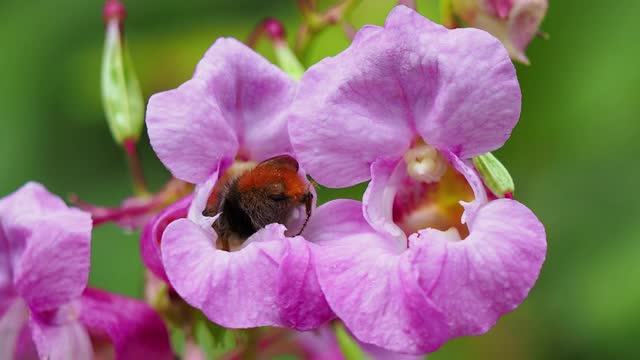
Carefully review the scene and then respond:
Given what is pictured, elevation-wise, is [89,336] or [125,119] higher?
[125,119]

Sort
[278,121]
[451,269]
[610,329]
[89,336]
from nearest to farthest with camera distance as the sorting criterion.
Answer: [451,269] < [278,121] < [89,336] < [610,329]

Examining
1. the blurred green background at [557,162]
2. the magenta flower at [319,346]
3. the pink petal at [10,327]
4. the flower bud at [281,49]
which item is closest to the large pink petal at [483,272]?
the flower bud at [281,49]

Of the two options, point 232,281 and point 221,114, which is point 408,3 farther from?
point 232,281

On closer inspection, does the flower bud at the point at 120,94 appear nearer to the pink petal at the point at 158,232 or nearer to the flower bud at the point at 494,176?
the pink petal at the point at 158,232

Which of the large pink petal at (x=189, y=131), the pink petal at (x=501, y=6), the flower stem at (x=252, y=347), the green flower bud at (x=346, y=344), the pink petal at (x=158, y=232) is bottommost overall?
the flower stem at (x=252, y=347)

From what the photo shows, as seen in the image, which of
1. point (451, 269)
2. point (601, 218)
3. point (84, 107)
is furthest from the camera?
point (84, 107)

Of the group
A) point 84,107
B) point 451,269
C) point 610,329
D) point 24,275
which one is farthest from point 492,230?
Result: point 84,107

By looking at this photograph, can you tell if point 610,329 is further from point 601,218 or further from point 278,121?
point 278,121
